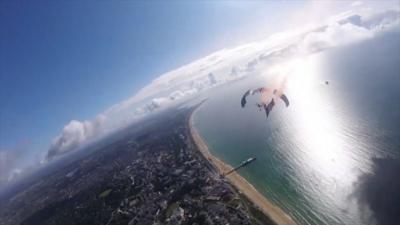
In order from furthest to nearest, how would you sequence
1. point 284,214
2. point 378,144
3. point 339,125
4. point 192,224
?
1. point 339,125
2. point 378,144
3. point 192,224
4. point 284,214

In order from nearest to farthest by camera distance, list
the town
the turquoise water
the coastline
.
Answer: the turquoise water, the coastline, the town

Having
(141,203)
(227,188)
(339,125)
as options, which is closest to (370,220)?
(227,188)

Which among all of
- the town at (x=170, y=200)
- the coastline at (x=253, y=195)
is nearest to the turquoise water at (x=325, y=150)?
the coastline at (x=253, y=195)

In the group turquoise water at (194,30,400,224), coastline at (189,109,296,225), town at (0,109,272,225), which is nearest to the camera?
turquoise water at (194,30,400,224)

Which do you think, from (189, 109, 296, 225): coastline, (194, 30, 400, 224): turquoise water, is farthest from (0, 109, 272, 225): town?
(194, 30, 400, 224): turquoise water

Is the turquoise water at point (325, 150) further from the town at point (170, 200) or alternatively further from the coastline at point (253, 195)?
the town at point (170, 200)

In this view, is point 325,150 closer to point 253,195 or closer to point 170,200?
point 253,195

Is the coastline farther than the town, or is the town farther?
the town

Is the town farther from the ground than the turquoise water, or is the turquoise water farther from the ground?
the town

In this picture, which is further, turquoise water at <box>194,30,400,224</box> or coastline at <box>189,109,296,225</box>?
coastline at <box>189,109,296,225</box>

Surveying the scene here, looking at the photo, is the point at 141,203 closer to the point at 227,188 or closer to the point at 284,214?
the point at 227,188

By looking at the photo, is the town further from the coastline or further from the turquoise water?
the turquoise water
